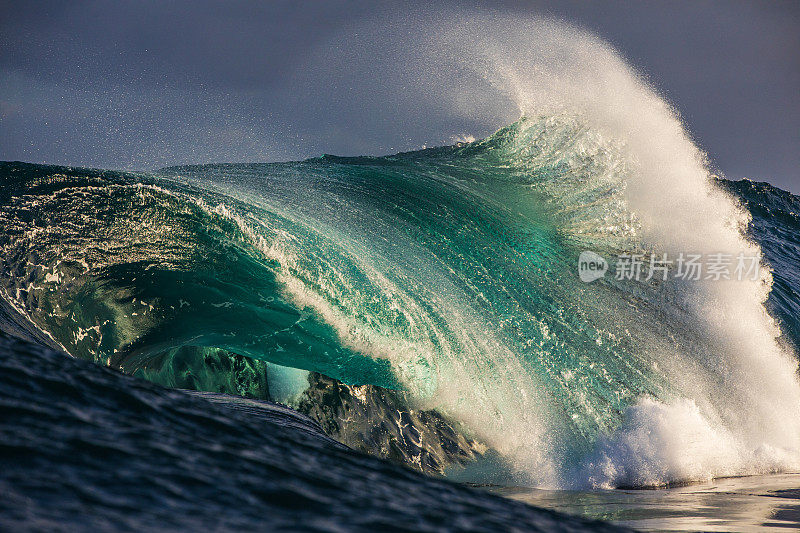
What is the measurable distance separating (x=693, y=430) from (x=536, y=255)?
2363 millimetres

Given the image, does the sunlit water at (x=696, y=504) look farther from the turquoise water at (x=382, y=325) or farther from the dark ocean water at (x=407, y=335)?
the turquoise water at (x=382, y=325)

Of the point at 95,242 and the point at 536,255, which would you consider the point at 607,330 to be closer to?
the point at 536,255

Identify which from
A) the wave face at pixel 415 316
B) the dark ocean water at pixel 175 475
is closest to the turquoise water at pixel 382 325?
the wave face at pixel 415 316

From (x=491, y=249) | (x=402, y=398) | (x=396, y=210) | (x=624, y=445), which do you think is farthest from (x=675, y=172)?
(x=402, y=398)

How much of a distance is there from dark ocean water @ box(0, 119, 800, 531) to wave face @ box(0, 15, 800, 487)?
0.06ft

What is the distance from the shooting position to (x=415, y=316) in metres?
5.14

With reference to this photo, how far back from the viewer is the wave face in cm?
451

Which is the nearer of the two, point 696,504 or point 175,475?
point 175,475

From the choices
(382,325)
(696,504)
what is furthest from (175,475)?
(382,325)

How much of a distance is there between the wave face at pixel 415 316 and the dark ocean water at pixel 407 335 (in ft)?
0.06

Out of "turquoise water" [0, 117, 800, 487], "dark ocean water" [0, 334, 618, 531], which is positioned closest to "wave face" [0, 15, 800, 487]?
"turquoise water" [0, 117, 800, 487]

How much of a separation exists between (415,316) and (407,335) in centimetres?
17

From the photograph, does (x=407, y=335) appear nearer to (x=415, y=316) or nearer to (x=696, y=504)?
(x=415, y=316)

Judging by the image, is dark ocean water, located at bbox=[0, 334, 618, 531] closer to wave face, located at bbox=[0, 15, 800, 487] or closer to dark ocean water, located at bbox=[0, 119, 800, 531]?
dark ocean water, located at bbox=[0, 119, 800, 531]
